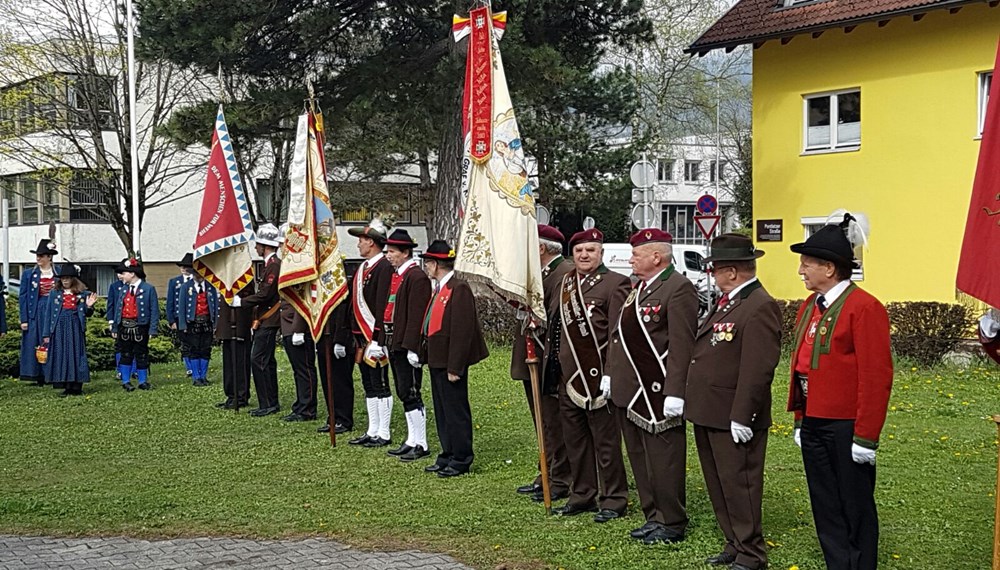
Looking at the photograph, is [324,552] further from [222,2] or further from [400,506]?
[222,2]

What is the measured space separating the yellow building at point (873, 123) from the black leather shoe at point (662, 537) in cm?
1398

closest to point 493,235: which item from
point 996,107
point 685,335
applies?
point 685,335

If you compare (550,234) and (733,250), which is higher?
(550,234)

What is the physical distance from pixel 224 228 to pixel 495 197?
237 inches

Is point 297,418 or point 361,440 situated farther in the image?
point 297,418

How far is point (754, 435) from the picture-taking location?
6.27 m

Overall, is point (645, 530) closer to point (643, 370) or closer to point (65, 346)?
point (643, 370)

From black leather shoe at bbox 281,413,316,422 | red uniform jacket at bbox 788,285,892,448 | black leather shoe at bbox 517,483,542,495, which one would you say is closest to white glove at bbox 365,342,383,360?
black leather shoe at bbox 517,483,542,495

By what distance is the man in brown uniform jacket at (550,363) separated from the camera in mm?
8281

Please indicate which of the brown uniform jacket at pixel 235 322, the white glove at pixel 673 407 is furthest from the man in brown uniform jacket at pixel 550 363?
the brown uniform jacket at pixel 235 322

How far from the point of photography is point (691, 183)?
246 feet

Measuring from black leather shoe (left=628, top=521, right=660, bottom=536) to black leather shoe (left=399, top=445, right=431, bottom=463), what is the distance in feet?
11.5

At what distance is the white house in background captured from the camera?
6362cm

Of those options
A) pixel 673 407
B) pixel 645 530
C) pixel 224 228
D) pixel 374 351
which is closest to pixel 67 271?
pixel 224 228
